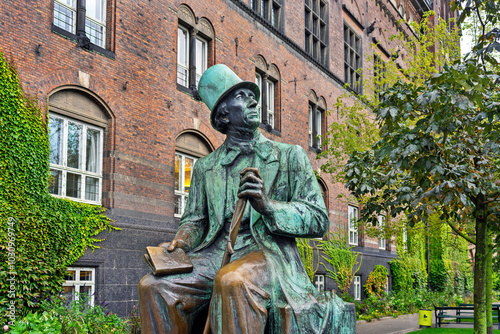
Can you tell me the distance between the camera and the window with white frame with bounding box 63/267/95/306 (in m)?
12.3

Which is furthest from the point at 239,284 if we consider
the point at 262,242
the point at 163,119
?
the point at 163,119

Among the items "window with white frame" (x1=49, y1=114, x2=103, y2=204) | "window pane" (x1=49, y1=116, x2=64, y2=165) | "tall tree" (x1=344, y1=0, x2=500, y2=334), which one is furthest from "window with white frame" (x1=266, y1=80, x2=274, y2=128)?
"tall tree" (x1=344, y1=0, x2=500, y2=334)

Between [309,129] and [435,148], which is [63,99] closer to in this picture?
[435,148]

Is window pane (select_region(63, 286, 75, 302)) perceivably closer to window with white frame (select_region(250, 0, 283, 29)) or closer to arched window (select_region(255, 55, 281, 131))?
arched window (select_region(255, 55, 281, 131))

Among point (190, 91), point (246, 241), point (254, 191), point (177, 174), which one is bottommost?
point (246, 241)

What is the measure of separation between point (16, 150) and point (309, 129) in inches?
Result: 628

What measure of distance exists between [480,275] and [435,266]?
27715 mm

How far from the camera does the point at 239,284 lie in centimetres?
310

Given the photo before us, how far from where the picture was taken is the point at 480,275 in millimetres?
10547

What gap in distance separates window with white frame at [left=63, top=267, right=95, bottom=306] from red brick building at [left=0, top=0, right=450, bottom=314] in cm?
3

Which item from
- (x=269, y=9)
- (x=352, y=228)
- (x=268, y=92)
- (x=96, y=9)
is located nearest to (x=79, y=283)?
(x=96, y=9)

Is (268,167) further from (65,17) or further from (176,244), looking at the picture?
(65,17)

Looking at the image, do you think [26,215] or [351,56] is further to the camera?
[351,56]

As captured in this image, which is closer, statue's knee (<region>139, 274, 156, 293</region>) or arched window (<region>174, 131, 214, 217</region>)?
statue's knee (<region>139, 274, 156, 293</region>)
